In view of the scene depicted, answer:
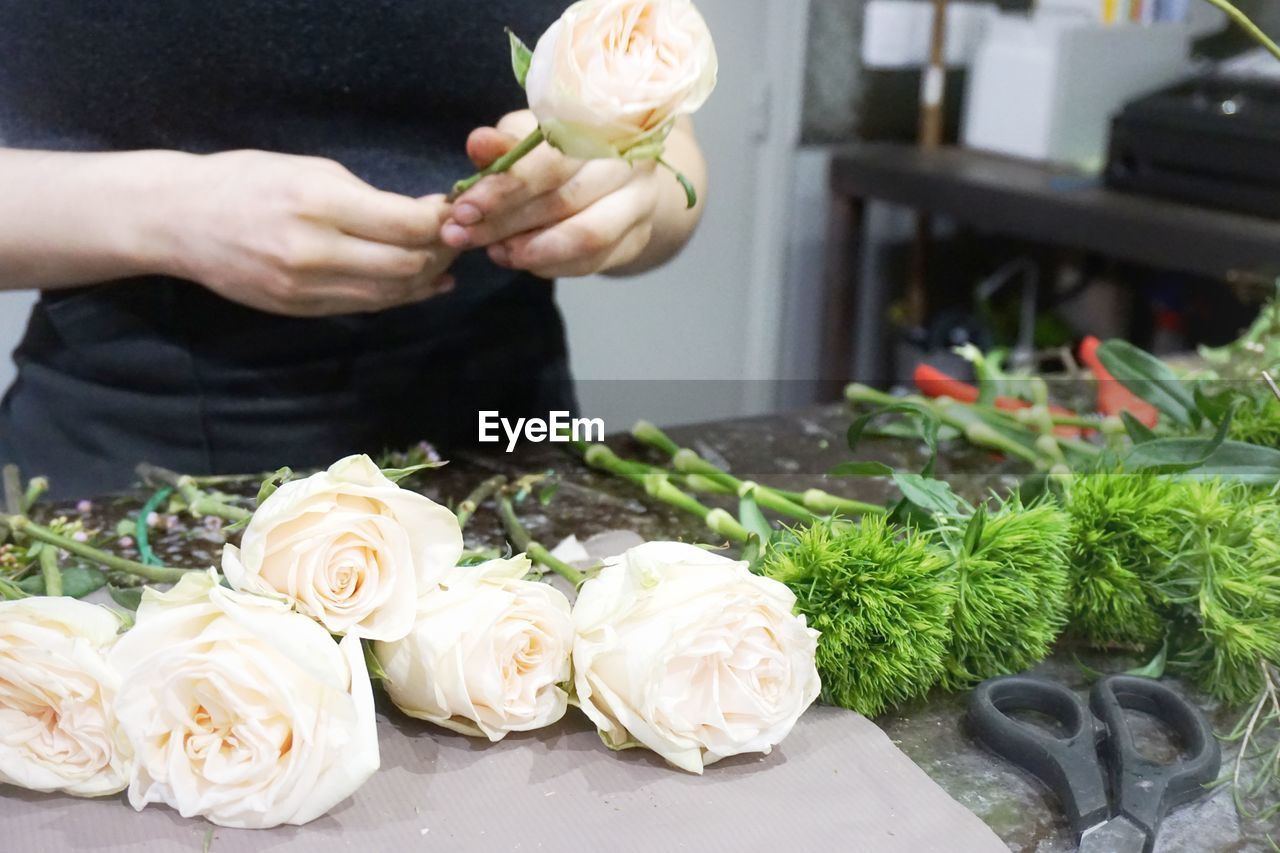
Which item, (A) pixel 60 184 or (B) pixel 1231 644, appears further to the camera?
(A) pixel 60 184

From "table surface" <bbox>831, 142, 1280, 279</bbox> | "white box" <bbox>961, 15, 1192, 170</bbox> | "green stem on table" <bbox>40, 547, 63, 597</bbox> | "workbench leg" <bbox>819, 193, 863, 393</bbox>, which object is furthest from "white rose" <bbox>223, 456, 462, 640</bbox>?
"white box" <bbox>961, 15, 1192, 170</bbox>

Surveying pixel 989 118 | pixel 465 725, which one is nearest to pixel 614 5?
pixel 465 725

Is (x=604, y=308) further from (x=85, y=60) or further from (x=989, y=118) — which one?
(x=989, y=118)

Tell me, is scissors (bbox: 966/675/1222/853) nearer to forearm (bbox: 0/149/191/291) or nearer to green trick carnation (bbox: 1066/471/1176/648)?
green trick carnation (bbox: 1066/471/1176/648)

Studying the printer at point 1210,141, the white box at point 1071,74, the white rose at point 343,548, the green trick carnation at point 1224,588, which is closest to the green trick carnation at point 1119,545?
the green trick carnation at point 1224,588

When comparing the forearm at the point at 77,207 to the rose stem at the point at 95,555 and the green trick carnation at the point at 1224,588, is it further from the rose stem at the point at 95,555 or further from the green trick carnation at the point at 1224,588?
A: the green trick carnation at the point at 1224,588

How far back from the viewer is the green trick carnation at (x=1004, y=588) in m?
0.36

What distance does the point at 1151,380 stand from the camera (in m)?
0.48

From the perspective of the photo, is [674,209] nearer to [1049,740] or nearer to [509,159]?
[509,159]

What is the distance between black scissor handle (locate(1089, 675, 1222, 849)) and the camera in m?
0.31

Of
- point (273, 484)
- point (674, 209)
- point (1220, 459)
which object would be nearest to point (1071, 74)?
point (674, 209)

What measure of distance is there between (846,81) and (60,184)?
3.07 ft

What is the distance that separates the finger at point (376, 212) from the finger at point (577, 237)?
0.12 feet

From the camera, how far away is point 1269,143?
1064 millimetres
